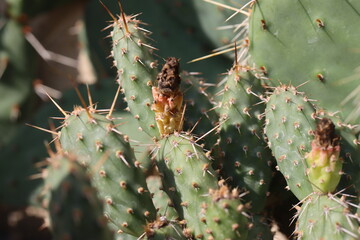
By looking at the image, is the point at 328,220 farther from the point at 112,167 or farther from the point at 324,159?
the point at 112,167

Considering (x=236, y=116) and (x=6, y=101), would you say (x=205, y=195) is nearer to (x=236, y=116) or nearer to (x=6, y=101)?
(x=236, y=116)

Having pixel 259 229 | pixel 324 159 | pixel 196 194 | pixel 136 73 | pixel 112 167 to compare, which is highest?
pixel 136 73

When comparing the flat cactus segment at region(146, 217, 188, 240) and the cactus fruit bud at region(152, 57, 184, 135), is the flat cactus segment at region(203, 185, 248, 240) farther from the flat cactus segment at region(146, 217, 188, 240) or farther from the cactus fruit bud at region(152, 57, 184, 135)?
the cactus fruit bud at region(152, 57, 184, 135)

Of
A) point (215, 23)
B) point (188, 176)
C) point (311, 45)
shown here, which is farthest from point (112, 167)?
point (215, 23)

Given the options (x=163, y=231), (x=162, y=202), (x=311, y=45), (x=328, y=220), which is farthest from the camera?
(x=311, y=45)

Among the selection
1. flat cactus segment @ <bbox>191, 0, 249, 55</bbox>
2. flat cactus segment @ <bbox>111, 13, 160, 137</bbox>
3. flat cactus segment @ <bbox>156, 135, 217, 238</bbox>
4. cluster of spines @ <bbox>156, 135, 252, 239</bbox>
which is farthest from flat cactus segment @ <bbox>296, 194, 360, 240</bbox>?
flat cactus segment @ <bbox>191, 0, 249, 55</bbox>

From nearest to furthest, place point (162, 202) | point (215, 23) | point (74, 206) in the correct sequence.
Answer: point (74, 206) < point (162, 202) < point (215, 23)

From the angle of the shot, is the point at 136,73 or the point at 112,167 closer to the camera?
the point at 112,167

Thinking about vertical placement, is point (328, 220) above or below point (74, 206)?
below
